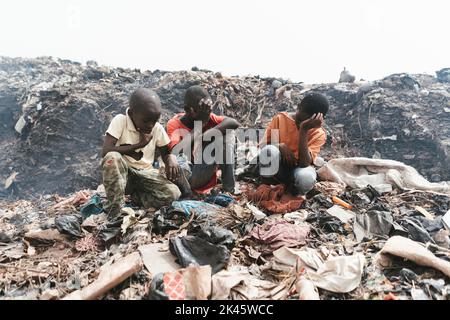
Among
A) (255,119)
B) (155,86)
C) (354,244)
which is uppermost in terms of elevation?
(155,86)

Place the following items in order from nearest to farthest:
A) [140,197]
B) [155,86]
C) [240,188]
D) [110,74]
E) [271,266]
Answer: [271,266]
[140,197]
[240,188]
[155,86]
[110,74]

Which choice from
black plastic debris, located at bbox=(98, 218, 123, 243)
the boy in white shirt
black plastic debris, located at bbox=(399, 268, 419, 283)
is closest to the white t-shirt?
the boy in white shirt

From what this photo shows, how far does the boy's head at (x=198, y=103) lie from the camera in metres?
2.93

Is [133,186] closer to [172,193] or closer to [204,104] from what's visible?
[172,193]

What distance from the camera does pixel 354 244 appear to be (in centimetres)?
224

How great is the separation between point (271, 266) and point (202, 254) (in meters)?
0.43

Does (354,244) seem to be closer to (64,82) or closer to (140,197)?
(140,197)

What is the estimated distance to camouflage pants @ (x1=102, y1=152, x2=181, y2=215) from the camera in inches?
96.1

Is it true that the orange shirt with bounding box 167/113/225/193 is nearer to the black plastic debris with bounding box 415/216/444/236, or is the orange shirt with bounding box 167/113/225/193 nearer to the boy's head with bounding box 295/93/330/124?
the boy's head with bounding box 295/93/330/124

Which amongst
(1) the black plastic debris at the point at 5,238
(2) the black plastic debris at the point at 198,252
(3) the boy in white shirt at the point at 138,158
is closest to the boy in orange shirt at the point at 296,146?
(3) the boy in white shirt at the point at 138,158

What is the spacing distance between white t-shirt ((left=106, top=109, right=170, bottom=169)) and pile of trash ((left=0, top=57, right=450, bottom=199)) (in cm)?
285

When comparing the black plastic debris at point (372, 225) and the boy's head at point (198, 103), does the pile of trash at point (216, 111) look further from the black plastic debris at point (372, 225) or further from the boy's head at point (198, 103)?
the boy's head at point (198, 103)
